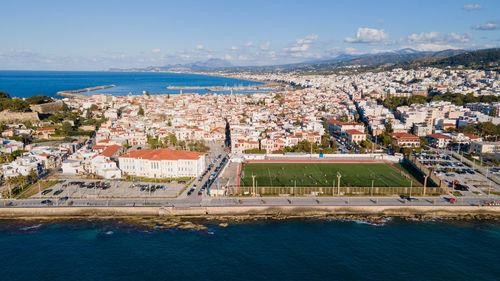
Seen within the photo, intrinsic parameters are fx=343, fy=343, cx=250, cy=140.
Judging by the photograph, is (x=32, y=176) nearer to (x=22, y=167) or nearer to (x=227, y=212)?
(x=22, y=167)

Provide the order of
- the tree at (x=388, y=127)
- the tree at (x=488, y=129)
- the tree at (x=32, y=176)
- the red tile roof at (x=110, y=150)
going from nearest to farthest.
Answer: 1. the tree at (x=32, y=176)
2. the red tile roof at (x=110, y=150)
3. the tree at (x=488, y=129)
4. the tree at (x=388, y=127)

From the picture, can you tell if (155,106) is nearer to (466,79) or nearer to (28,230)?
(28,230)

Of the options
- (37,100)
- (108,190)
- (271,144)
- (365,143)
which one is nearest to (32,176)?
(108,190)

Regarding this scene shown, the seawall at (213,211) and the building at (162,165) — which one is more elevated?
the building at (162,165)

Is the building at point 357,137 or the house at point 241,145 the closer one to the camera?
the house at point 241,145

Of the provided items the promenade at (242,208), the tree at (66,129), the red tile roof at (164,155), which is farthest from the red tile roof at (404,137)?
the tree at (66,129)

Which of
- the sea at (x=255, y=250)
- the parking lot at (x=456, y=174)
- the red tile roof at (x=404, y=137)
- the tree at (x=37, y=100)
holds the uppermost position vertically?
the tree at (x=37, y=100)

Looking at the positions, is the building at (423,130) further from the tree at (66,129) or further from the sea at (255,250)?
the tree at (66,129)

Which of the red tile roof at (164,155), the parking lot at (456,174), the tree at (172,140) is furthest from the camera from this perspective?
the tree at (172,140)
